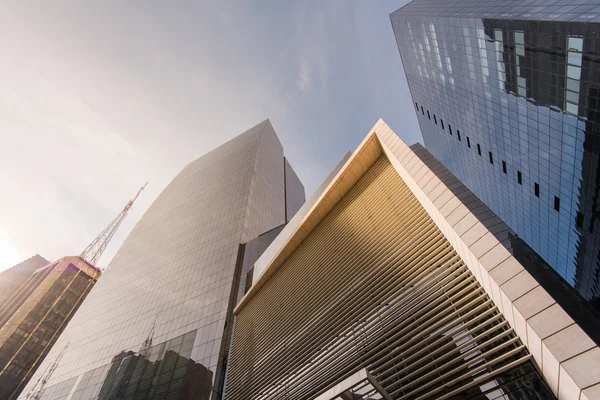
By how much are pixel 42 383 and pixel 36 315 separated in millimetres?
53276

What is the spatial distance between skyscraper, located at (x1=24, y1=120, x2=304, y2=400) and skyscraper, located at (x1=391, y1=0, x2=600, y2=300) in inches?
1422

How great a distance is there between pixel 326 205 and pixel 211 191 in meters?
40.8

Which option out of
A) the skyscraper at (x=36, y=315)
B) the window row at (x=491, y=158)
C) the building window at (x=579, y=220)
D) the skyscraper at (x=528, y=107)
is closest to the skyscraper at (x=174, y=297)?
the skyscraper at (x=36, y=315)

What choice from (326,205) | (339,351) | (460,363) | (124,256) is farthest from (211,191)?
(460,363)

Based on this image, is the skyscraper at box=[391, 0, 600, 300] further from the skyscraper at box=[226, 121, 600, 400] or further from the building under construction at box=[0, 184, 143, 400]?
the building under construction at box=[0, 184, 143, 400]

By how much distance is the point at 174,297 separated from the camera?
112 feet

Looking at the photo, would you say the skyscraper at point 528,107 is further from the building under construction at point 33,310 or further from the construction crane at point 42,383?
the building under construction at point 33,310

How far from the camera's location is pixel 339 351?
12234 millimetres

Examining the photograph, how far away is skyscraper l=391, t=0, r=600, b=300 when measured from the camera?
31766 mm

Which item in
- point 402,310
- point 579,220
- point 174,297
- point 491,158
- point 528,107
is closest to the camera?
point 402,310

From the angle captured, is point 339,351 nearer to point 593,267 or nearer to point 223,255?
point 223,255

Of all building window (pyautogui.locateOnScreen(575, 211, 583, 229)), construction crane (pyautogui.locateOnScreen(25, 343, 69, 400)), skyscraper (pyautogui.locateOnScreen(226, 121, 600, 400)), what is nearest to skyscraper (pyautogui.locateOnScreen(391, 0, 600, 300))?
building window (pyautogui.locateOnScreen(575, 211, 583, 229))

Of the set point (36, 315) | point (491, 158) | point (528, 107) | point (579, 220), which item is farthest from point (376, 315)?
point (36, 315)

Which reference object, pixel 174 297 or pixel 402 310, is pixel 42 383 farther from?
pixel 402 310
